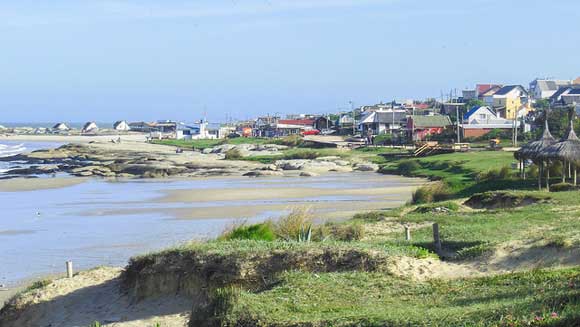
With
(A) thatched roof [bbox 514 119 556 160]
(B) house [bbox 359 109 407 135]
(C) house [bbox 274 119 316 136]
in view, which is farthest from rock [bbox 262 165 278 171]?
(C) house [bbox 274 119 316 136]

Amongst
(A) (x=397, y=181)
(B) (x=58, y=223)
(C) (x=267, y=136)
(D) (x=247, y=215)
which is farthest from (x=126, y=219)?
(C) (x=267, y=136)

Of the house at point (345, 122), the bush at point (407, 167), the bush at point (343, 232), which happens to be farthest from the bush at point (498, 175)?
the house at point (345, 122)

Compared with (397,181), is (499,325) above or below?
above

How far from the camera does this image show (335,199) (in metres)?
39.9

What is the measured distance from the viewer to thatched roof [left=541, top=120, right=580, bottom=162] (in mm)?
31000

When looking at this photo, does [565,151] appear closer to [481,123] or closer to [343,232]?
[343,232]

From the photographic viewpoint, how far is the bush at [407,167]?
56056mm

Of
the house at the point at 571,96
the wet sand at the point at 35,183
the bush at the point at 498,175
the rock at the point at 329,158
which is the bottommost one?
the rock at the point at 329,158

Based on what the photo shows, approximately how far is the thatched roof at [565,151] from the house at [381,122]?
6421 cm

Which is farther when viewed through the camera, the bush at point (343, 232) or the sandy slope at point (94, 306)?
the bush at point (343, 232)

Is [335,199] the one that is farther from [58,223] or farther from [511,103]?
[511,103]

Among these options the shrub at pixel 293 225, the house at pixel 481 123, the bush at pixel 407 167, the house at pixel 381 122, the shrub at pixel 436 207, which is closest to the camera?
the shrub at pixel 293 225

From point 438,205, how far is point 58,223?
1455 centimetres

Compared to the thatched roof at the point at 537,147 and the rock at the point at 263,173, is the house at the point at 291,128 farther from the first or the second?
the thatched roof at the point at 537,147
